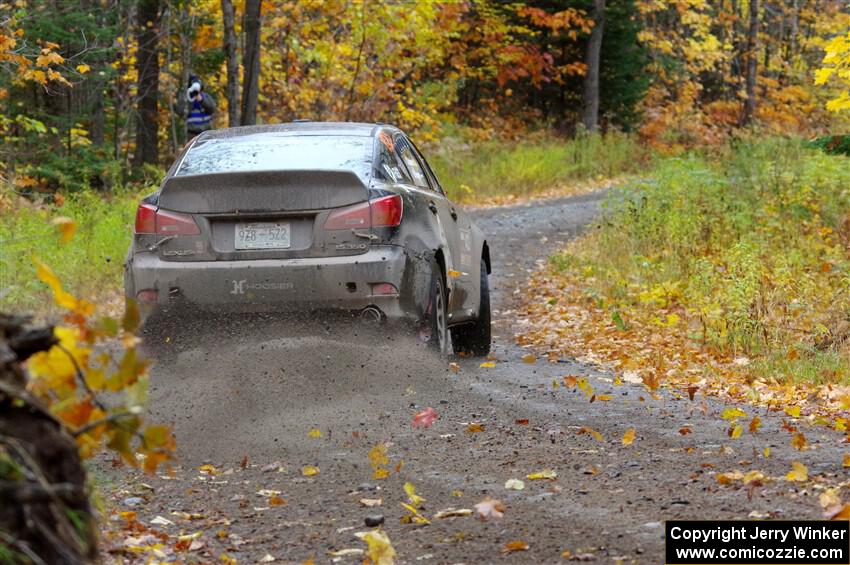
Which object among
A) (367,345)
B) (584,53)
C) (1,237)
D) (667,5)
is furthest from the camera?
(667,5)

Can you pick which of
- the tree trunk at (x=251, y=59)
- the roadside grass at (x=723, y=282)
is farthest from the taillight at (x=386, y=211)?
the tree trunk at (x=251, y=59)

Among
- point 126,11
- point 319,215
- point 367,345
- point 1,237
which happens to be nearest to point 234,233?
point 319,215

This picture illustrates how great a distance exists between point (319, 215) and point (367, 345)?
2.86 ft

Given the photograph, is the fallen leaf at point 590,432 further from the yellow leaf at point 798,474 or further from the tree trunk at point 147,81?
the tree trunk at point 147,81

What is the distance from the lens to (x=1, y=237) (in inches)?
519

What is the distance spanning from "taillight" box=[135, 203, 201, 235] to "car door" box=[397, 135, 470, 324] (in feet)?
5.51

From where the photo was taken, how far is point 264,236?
7191mm

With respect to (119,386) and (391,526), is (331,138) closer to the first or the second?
(391,526)

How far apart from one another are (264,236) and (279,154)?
68cm

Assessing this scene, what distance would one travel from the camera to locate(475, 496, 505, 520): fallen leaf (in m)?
4.89

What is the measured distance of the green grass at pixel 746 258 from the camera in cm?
950

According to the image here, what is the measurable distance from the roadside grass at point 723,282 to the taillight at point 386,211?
2.57m

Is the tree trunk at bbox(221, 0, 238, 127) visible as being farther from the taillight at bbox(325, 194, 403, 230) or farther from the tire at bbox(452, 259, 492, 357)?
the taillight at bbox(325, 194, 403, 230)

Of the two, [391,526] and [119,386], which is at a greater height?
[119,386]
